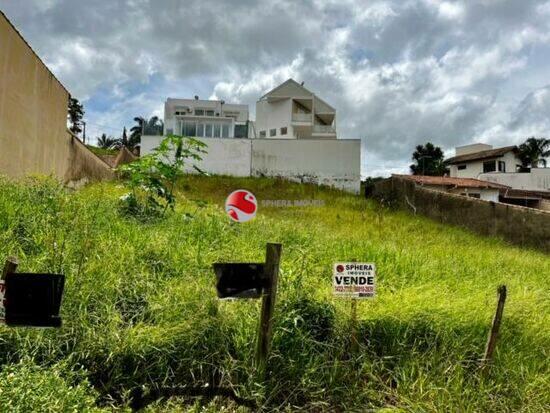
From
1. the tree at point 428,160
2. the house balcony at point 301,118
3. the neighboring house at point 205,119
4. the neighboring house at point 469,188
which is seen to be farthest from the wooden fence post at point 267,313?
the tree at point 428,160

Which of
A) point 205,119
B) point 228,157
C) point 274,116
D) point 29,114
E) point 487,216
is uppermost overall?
point 274,116

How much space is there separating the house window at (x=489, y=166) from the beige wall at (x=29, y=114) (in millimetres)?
32986

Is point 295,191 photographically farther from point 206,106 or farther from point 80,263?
point 206,106

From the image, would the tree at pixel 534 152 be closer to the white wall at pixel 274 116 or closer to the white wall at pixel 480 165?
the white wall at pixel 480 165

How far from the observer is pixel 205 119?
29953 mm

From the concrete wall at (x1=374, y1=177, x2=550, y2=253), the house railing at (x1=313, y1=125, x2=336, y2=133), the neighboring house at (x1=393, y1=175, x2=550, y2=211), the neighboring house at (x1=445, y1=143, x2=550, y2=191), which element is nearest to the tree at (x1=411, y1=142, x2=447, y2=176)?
the neighboring house at (x1=445, y1=143, x2=550, y2=191)

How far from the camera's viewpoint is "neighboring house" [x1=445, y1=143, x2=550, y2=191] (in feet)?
105

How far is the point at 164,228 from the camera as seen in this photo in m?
6.04

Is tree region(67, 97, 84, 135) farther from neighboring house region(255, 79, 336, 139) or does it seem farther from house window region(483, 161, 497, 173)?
house window region(483, 161, 497, 173)

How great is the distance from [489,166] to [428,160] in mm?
11875

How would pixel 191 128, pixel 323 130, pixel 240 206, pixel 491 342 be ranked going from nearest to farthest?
pixel 491 342 < pixel 240 206 < pixel 191 128 < pixel 323 130

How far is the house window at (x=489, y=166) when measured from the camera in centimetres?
3632

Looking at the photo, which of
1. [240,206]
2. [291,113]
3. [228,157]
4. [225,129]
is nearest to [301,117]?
[291,113]

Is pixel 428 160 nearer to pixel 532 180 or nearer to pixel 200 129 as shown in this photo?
pixel 532 180
